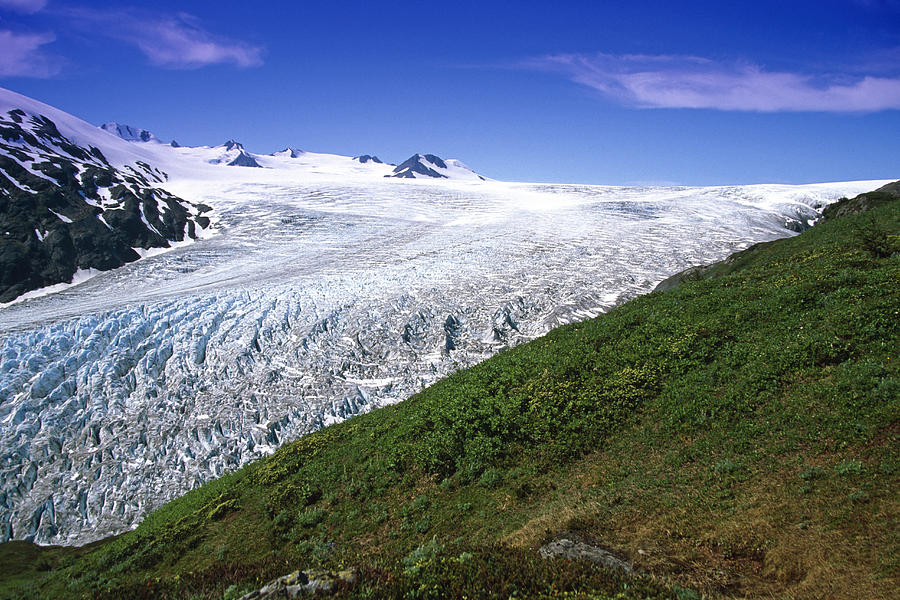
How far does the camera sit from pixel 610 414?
37.4ft

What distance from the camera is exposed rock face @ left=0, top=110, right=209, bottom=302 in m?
49.1

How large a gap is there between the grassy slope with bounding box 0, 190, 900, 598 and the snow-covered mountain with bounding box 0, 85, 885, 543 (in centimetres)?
533

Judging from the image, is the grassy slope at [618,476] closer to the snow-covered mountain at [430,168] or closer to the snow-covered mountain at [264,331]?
the snow-covered mountain at [264,331]

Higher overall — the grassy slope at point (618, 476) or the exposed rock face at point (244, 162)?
the exposed rock face at point (244, 162)

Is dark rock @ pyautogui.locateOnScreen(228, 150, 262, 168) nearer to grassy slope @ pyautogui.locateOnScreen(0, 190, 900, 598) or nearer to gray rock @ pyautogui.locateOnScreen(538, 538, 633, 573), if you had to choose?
grassy slope @ pyautogui.locateOnScreen(0, 190, 900, 598)

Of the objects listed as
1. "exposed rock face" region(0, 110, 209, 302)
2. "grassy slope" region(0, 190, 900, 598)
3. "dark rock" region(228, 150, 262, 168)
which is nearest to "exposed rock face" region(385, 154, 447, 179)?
"dark rock" region(228, 150, 262, 168)

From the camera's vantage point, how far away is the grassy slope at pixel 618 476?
6.26m

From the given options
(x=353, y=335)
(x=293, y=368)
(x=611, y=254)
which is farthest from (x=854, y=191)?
A: (x=293, y=368)

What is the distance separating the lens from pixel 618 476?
9570 millimetres

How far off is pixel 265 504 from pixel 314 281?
23.4 m

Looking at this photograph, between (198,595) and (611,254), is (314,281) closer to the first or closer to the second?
(611,254)

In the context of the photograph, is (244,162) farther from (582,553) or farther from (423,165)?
(582,553)

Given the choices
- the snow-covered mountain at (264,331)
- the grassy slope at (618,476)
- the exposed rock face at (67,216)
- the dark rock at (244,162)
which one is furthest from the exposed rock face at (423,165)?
the grassy slope at (618,476)

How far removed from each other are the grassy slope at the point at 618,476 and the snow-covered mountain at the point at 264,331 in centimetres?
533
